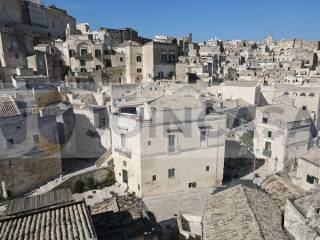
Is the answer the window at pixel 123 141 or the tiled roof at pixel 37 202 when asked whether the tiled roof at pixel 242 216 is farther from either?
the window at pixel 123 141

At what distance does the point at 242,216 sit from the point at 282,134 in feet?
44.3

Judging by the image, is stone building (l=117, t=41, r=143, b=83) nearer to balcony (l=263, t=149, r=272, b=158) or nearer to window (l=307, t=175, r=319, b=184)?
balcony (l=263, t=149, r=272, b=158)

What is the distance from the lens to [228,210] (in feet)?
43.7

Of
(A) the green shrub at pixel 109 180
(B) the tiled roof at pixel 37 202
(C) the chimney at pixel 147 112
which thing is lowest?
(A) the green shrub at pixel 109 180

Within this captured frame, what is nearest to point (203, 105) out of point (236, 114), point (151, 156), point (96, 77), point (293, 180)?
point (151, 156)

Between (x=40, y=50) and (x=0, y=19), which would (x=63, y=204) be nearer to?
(x=40, y=50)

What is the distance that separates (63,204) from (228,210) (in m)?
7.82

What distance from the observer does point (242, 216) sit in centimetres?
1249

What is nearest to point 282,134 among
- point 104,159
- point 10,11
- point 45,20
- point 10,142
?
point 104,159

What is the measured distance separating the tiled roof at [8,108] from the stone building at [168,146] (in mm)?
7052

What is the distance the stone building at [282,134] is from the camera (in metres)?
23.5

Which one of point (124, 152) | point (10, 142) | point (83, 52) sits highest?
point (83, 52)

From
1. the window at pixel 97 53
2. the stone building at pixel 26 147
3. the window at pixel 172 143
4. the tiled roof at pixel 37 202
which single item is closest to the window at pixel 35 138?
the stone building at pixel 26 147

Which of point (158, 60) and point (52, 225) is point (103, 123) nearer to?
point (52, 225)
